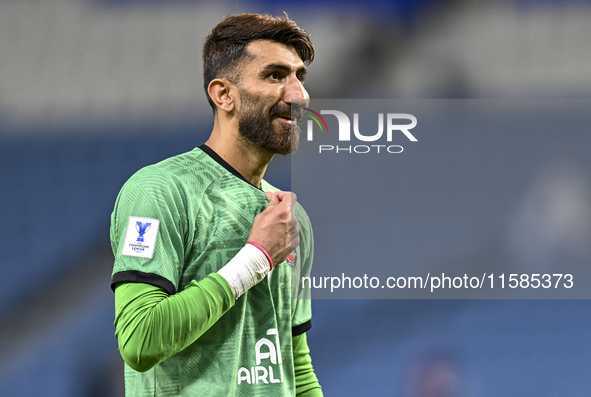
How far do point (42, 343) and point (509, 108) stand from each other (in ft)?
7.21

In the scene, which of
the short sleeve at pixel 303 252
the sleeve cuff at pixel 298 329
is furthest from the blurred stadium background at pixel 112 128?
the short sleeve at pixel 303 252

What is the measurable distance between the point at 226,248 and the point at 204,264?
52 mm

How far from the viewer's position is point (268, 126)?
1256 mm

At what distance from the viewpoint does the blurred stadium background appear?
2352 millimetres

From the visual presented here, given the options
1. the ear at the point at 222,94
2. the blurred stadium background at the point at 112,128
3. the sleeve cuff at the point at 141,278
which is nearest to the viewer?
the sleeve cuff at the point at 141,278

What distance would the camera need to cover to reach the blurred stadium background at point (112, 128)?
92.6 inches

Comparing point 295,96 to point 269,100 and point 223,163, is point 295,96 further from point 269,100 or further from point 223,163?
point 223,163

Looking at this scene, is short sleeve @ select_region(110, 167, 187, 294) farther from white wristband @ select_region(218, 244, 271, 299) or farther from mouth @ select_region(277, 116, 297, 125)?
mouth @ select_region(277, 116, 297, 125)

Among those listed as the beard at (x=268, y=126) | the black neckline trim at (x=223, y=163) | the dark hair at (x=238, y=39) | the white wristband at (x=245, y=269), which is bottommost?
the white wristband at (x=245, y=269)

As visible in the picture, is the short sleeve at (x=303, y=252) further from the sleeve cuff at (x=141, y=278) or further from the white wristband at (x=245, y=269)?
the sleeve cuff at (x=141, y=278)

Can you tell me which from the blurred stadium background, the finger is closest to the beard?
the finger

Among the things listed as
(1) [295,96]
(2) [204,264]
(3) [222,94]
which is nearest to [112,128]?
(3) [222,94]

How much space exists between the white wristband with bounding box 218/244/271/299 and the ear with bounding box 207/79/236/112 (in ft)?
1.16

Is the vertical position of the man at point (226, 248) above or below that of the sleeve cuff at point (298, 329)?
above
